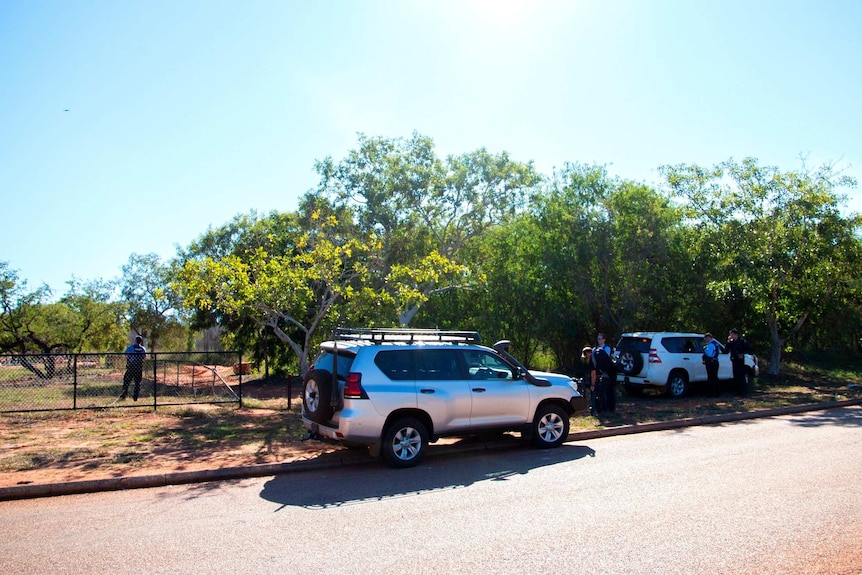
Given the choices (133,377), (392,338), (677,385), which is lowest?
(677,385)

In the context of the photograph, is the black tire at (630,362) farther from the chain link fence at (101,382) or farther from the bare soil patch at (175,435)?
the chain link fence at (101,382)

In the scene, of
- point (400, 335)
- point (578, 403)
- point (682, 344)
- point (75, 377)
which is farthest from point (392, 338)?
point (682, 344)

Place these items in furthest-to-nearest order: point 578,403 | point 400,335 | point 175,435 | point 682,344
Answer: point 682,344 → point 175,435 → point 578,403 → point 400,335

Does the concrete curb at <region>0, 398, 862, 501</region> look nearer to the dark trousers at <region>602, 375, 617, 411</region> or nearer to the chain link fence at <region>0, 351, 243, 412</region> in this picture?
the dark trousers at <region>602, 375, 617, 411</region>

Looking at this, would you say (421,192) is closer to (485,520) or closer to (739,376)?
(739,376)

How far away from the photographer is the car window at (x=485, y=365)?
1030 cm

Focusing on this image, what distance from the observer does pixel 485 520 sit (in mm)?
6691

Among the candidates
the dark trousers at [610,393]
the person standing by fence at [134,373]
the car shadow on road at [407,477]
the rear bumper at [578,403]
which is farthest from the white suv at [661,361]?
the person standing by fence at [134,373]

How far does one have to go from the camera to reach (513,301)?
23.7 metres

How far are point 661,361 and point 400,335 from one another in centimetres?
948

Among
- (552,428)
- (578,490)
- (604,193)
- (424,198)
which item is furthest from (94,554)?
(424,198)

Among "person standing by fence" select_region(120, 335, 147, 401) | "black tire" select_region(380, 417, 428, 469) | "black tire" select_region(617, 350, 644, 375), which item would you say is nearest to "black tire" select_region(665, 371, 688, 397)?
"black tire" select_region(617, 350, 644, 375)

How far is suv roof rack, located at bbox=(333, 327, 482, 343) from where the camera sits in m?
10.0

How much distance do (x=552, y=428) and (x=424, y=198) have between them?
2096 centimetres
